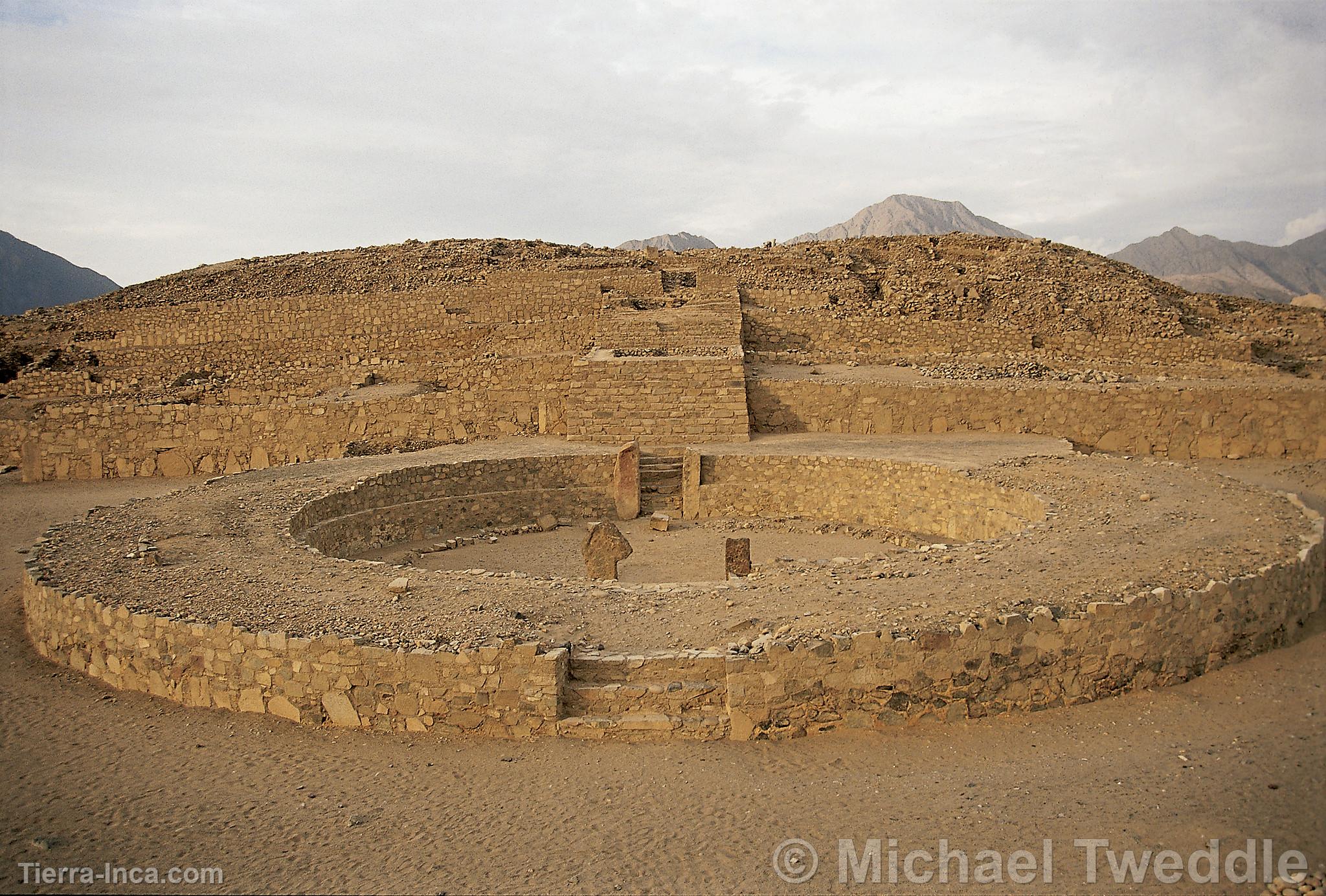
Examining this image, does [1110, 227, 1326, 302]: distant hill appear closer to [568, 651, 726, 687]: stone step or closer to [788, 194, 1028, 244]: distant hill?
[788, 194, 1028, 244]: distant hill

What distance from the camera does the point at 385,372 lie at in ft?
70.3

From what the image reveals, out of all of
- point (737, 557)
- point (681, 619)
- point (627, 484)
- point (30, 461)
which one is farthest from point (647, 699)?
point (30, 461)

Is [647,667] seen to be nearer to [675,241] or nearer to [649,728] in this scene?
[649,728]

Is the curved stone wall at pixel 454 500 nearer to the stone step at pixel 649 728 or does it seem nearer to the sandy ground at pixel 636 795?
the sandy ground at pixel 636 795

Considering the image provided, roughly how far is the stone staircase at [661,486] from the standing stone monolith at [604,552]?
3.97 m

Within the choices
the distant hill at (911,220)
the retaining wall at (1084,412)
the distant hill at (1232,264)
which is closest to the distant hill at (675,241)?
the distant hill at (911,220)

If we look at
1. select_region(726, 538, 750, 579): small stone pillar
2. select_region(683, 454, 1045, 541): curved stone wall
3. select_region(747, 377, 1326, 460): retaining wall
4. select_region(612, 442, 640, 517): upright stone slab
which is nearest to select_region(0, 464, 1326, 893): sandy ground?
select_region(726, 538, 750, 579): small stone pillar

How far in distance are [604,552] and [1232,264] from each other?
82.3 meters

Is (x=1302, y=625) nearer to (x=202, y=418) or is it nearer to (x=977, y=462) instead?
(x=977, y=462)

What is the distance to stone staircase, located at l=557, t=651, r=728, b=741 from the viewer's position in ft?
19.7

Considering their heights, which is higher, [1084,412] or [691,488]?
[1084,412]

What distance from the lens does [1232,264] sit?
73.7 meters

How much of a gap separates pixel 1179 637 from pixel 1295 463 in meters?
10.2
